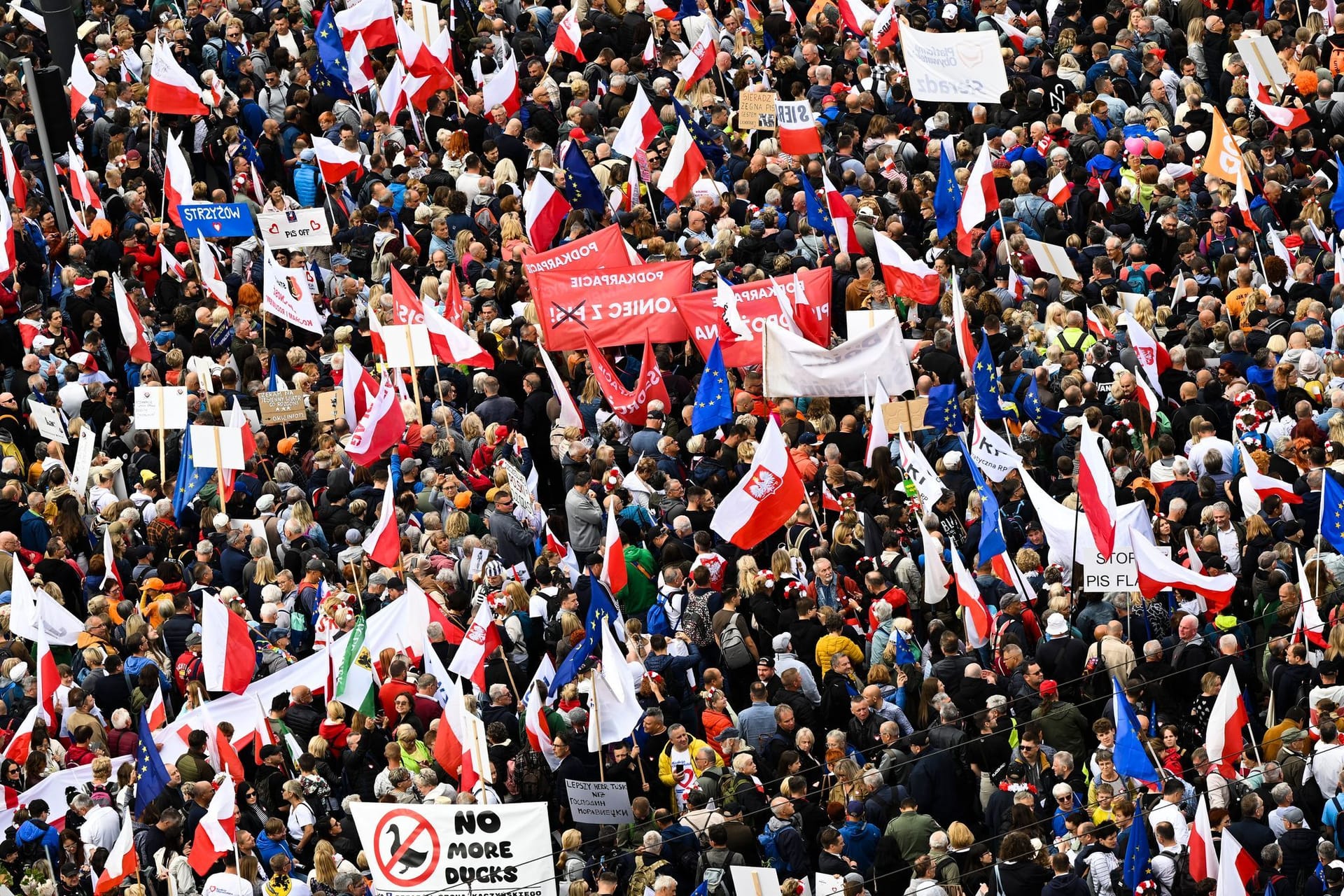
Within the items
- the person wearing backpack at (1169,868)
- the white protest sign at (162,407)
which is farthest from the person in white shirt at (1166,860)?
the white protest sign at (162,407)

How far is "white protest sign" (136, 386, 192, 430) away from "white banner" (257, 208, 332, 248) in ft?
11.0

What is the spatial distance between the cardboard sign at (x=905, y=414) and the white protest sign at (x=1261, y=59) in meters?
6.90

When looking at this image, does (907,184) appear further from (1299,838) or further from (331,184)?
(1299,838)

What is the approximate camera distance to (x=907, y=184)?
92.4ft

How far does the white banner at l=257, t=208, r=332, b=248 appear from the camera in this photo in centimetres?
2861

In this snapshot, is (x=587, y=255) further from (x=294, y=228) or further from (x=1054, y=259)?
(x=1054, y=259)

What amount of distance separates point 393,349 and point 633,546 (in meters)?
4.06

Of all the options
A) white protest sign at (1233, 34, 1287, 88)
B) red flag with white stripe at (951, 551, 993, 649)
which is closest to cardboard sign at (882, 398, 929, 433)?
red flag with white stripe at (951, 551, 993, 649)

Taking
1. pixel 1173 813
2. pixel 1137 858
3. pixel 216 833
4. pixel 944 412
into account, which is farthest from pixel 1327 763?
pixel 216 833

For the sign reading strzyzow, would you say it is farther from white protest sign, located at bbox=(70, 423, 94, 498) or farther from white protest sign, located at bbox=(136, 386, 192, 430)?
white protest sign, located at bbox=(70, 423, 94, 498)

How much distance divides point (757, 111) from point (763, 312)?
4.18 m

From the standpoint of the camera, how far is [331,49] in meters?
31.5

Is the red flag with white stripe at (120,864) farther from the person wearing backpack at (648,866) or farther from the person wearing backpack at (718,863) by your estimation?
the person wearing backpack at (718,863)

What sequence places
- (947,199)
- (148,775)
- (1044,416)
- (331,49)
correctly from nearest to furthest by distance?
(148,775), (1044,416), (947,199), (331,49)
